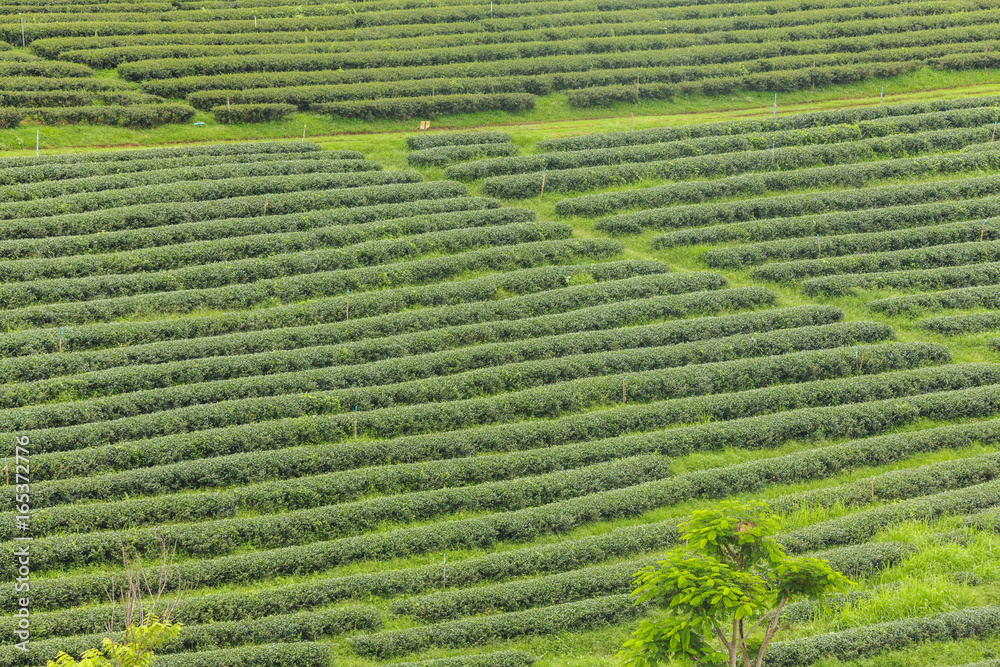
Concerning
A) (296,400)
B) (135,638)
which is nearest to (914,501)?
(296,400)

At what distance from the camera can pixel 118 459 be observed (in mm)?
25000

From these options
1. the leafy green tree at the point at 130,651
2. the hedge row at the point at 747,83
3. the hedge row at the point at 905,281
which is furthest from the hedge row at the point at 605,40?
the leafy green tree at the point at 130,651

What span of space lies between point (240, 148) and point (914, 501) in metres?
29.2

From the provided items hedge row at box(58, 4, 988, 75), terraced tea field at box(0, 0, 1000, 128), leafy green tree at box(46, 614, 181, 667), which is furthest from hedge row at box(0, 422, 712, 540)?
hedge row at box(58, 4, 988, 75)

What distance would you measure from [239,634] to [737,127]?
3102 cm

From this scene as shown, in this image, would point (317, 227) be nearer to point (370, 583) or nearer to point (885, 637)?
point (370, 583)

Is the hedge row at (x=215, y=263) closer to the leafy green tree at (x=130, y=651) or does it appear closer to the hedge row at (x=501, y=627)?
the hedge row at (x=501, y=627)

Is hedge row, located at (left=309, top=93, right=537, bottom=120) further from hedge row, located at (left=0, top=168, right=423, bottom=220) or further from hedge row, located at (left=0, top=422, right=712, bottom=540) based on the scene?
hedge row, located at (left=0, top=422, right=712, bottom=540)

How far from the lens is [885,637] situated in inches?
805

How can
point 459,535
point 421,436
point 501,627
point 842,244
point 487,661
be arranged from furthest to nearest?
1. point 842,244
2. point 421,436
3. point 459,535
4. point 501,627
5. point 487,661

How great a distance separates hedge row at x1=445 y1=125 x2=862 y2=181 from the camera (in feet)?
130

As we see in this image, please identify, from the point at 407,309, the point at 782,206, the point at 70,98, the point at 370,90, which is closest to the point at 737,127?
the point at 782,206

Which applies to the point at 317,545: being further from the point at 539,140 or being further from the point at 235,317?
the point at 539,140

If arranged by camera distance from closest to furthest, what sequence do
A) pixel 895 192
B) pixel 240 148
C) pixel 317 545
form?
pixel 317 545, pixel 895 192, pixel 240 148
